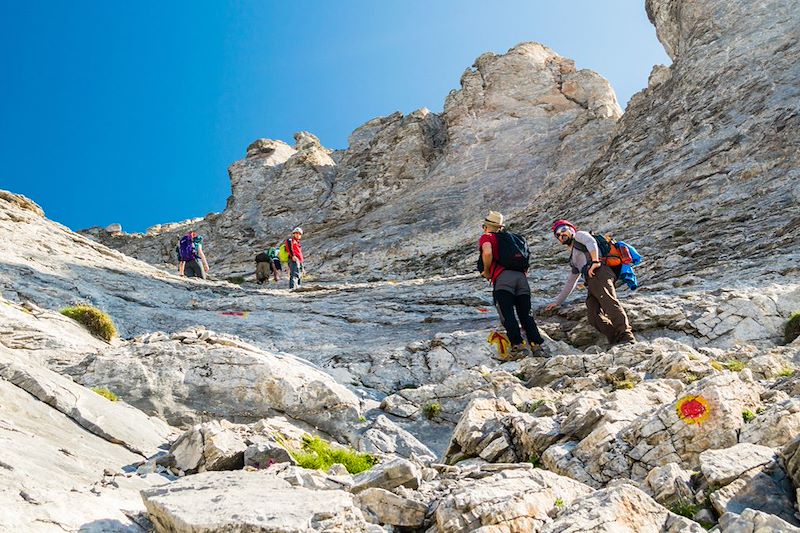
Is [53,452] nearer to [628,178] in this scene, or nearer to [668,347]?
[668,347]

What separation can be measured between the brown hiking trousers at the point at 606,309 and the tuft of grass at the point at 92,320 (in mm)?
11946

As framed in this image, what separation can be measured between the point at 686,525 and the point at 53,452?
675cm

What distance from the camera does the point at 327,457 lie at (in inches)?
374

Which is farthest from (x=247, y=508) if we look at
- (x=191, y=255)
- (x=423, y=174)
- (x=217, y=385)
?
(x=423, y=174)

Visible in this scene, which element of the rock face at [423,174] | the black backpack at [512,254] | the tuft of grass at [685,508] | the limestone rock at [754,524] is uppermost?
the rock face at [423,174]

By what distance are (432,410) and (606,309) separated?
19.2 ft

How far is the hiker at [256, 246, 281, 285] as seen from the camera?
37.0 meters

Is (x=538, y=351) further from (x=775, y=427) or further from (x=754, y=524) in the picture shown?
Result: (x=754, y=524)

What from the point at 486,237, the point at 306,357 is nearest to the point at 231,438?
the point at 306,357

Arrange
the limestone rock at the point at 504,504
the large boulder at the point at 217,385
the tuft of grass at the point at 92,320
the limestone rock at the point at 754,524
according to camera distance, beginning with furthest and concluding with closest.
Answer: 1. the tuft of grass at the point at 92,320
2. the large boulder at the point at 217,385
3. the limestone rock at the point at 504,504
4. the limestone rock at the point at 754,524

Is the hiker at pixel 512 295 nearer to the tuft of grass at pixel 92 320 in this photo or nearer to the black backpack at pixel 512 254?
the black backpack at pixel 512 254

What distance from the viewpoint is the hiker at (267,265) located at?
121ft

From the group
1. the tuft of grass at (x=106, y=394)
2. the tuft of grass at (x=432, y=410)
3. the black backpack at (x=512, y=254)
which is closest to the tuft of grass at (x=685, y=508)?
the tuft of grass at (x=432, y=410)

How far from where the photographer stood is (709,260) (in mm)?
21766
